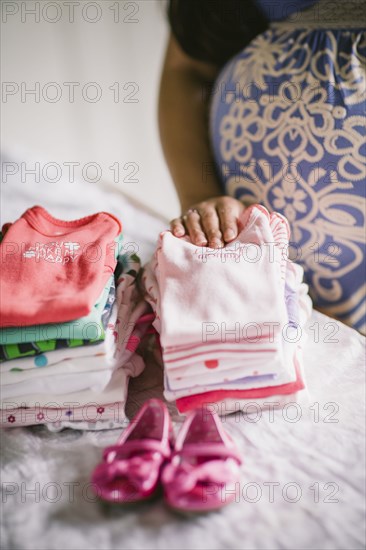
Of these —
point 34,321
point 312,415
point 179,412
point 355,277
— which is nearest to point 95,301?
point 34,321

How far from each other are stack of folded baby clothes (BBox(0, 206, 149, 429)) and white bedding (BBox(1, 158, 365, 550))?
0.04 metres

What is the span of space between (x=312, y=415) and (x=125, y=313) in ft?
1.06

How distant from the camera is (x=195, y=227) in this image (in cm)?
84

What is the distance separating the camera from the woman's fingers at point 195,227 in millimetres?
804

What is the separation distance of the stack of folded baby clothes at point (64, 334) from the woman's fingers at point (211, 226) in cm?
16

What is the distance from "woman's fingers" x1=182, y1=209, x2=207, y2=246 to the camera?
804 millimetres

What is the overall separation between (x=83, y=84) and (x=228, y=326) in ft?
3.83

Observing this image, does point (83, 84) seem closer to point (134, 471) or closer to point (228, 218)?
point (228, 218)

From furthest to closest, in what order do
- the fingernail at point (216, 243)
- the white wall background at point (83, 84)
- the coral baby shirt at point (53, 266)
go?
the white wall background at point (83, 84) < the fingernail at point (216, 243) < the coral baby shirt at point (53, 266)

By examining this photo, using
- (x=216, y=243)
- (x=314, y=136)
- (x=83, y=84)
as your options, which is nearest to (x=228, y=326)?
(x=216, y=243)

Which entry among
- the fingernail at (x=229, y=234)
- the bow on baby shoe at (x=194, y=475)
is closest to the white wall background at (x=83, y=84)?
the fingernail at (x=229, y=234)

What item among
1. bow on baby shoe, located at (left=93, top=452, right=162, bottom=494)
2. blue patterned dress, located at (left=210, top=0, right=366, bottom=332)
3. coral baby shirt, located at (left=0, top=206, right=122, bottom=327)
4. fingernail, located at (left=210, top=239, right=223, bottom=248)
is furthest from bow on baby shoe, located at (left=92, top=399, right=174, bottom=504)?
blue patterned dress, located at (left=210, top=0, right=366, bottom=332)

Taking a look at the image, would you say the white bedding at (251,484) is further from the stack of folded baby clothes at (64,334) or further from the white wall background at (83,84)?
the white wall background at (83,84)

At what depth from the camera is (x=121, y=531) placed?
0.53 m
